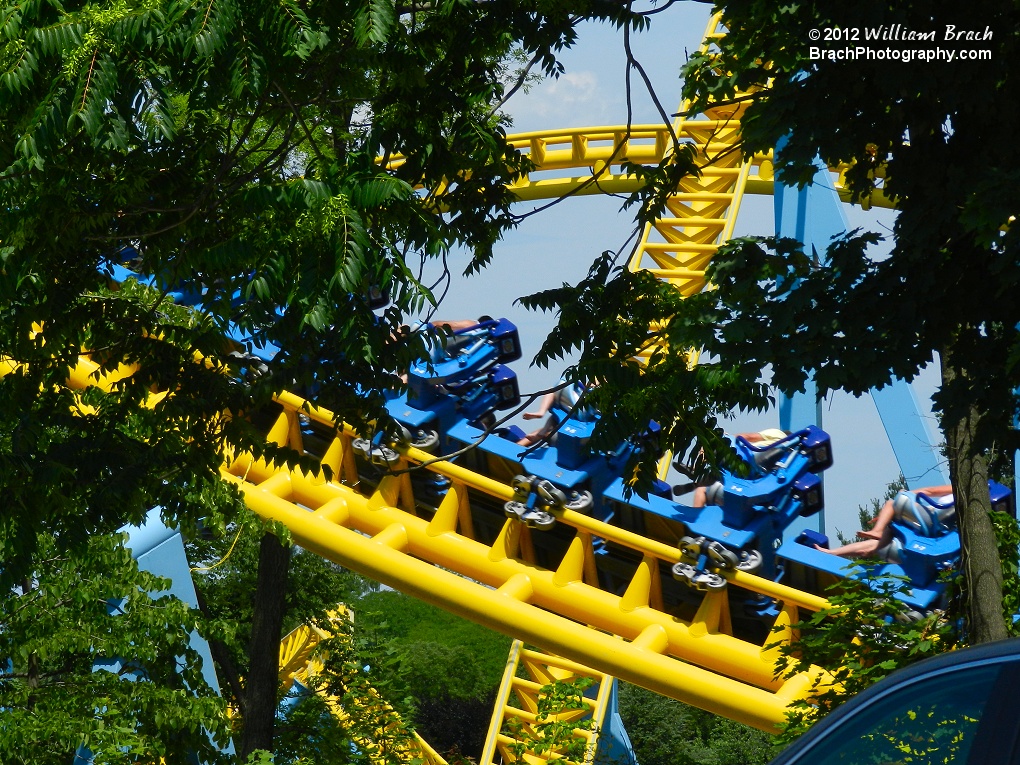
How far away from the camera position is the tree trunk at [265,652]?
747 centimetres

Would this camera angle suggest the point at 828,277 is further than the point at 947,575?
No

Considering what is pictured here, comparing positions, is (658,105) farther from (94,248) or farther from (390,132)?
(94,248)

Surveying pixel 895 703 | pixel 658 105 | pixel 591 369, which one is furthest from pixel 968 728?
pixel 658 105

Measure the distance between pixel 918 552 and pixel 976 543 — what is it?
8.24ft

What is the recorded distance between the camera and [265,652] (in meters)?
7.62

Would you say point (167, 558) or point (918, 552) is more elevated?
point (918, 552)

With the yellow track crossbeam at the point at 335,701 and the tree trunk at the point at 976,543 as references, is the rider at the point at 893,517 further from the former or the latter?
the yellow track crossbeam at the point at 335,701

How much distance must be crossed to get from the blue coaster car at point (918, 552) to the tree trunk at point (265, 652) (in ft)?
11.0

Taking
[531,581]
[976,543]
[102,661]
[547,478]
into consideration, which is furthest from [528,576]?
[976,543]

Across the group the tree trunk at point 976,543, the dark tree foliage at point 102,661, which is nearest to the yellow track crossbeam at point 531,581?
the dark tree foliage at point 102,661

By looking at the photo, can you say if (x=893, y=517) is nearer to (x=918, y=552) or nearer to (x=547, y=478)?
(x=918, y=552)

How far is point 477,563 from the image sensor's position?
7492mm

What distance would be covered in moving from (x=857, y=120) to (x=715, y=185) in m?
9.69

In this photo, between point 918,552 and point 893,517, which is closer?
point 918,552
